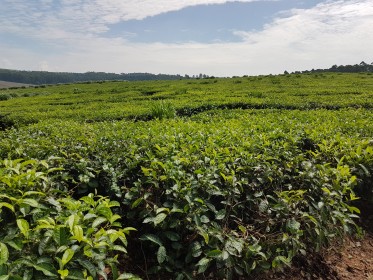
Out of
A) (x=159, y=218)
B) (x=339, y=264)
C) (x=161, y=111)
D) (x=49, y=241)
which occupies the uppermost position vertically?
(x=161, y=111)

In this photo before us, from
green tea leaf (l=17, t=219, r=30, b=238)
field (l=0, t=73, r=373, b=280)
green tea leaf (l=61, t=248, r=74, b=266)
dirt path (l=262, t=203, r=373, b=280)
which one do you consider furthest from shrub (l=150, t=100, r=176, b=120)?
green tea leaf (l=61, t=248, r=74, b=266)

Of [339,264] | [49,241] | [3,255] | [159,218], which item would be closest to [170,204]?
[159,218]

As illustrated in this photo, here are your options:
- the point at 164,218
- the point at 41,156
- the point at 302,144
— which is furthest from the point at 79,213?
the point at 302,144

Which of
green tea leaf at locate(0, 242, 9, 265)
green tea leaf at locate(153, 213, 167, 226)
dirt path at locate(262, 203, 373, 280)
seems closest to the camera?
green tea leaf at locate(0, 242, 9, 265)

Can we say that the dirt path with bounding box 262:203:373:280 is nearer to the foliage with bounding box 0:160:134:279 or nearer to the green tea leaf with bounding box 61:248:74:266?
the foliage with bounding box 0:160:134:279

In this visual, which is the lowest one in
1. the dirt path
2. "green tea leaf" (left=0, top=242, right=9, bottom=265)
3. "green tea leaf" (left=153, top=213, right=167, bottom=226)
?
the dirt path

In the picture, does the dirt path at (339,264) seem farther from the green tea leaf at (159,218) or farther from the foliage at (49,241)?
the foliage at (49,241)

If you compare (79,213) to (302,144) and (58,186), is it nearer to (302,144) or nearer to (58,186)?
(58,186)

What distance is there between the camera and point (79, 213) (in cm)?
217

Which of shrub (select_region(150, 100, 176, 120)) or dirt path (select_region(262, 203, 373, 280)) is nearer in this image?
dirt path (select_region(262, 203, 373, 280))

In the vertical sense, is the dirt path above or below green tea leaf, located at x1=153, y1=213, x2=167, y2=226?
below

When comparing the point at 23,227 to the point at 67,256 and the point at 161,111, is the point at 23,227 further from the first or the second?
the point at 161,111

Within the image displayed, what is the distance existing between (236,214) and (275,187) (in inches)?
24.7

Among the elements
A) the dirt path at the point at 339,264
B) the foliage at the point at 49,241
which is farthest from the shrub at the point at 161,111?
the foliage at the point at 49,241
